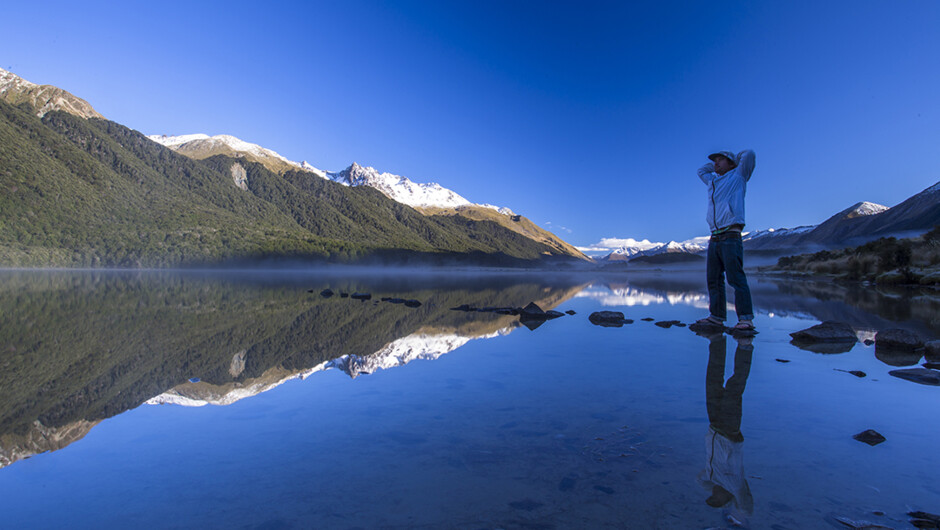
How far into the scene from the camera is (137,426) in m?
3.66

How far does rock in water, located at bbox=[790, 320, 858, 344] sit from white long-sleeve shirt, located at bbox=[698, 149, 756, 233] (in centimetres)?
226

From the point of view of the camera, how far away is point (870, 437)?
3.07 meters

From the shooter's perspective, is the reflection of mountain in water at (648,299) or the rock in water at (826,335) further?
the reflection of mountain in water at (648,299)

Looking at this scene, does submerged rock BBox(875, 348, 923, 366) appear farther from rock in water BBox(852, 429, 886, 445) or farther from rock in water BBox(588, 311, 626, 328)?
rock in water BBox(588, 311, 626, 328)

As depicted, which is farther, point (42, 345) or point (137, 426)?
point (42, 345)

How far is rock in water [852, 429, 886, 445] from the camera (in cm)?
303

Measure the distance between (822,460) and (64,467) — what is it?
4.94m

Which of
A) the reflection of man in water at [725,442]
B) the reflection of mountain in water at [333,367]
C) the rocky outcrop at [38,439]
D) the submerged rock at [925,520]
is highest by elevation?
the submerged rock at [925,520]

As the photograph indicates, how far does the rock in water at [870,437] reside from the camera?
9.95 ft

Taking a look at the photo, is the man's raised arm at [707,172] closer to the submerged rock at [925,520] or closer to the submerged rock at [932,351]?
the submerged rock at [932,351]

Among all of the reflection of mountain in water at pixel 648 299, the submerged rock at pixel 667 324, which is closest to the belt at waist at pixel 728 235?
the submerged rock at pixel 667 324

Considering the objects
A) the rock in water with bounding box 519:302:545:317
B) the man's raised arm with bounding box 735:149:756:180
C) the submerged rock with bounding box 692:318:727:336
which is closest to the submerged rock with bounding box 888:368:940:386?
the submerged rock with bounding box 692:318:727:336

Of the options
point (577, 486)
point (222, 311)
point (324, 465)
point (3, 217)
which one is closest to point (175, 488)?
point (324, 465)

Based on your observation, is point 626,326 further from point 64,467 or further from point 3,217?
point 3,217
